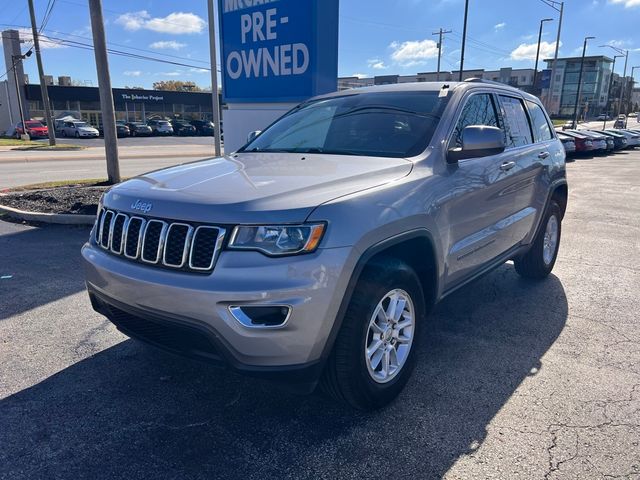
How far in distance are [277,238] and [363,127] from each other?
1.73 m

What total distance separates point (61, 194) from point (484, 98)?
7801 millimetres

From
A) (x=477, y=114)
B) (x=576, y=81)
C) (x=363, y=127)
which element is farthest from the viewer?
(x=576, y=81)

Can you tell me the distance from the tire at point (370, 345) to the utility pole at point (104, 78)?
26.9 ft

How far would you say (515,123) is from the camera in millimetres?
4746

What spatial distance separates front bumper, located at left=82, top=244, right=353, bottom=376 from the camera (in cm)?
239

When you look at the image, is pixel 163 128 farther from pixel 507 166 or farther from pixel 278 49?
pixel 507 166

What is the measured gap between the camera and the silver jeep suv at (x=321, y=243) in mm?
2441

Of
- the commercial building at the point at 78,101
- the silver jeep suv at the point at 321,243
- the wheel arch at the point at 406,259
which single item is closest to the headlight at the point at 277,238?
the silver jeep suv at the point at 321,243

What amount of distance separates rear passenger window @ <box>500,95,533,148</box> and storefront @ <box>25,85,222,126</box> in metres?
56.6

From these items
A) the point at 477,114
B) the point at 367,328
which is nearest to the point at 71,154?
the point at 477,114

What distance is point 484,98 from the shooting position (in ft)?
13.9

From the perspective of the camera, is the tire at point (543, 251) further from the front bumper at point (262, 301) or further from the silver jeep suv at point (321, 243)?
the front bumper at point (262, 301)

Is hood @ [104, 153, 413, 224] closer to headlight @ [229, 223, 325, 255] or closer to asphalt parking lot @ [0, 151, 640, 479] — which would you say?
headlight @ [229, 223, 325, 255]

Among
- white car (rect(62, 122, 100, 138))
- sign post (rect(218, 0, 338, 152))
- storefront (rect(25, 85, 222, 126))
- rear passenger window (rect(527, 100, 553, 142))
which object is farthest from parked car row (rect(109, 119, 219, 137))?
rear passenger window (rect(527, 100, 553, 142))
